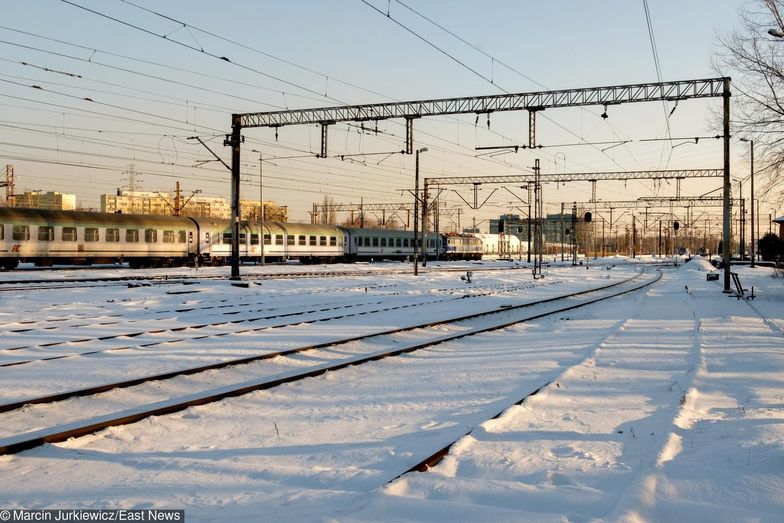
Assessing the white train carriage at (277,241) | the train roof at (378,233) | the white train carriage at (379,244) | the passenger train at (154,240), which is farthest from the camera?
the train roof at (378,233)

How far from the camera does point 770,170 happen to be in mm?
24016

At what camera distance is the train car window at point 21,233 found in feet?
115

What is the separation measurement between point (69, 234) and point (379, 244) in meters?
33.0

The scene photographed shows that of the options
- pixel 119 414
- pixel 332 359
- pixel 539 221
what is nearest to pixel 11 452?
pixel 119 414

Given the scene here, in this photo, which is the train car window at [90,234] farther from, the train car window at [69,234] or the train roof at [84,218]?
the train car window at [69,234]

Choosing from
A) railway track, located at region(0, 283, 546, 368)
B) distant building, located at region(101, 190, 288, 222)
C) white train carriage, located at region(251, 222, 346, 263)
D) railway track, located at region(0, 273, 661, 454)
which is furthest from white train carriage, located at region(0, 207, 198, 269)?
railway track, located at region(0, 273, 661, 454)

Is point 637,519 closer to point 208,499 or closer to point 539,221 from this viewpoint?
Result: point 208,499

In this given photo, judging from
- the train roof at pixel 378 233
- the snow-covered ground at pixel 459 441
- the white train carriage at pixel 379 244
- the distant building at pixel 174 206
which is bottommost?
the snow-covered ground at pixel 459 441

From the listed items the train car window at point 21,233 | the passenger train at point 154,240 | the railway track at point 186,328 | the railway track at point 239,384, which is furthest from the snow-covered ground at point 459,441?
the passenger train at point 154,240

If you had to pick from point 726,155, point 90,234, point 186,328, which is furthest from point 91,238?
point 726,155

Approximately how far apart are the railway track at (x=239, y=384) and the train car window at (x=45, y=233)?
2823cm

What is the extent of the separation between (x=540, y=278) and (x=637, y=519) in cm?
3794

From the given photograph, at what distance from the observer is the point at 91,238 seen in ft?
127

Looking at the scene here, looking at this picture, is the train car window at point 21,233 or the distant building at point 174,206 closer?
the train car window at point 21,233
